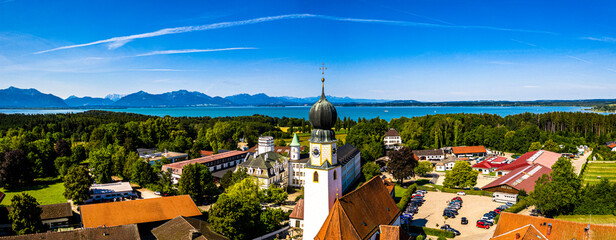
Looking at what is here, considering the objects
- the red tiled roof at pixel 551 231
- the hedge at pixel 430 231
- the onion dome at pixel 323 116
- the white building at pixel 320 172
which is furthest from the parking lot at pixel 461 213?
the onion dome at pixel 323 116

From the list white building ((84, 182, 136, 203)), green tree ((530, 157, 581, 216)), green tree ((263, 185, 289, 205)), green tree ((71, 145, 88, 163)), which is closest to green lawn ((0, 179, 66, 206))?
white building ((84, 182, 136, 203))

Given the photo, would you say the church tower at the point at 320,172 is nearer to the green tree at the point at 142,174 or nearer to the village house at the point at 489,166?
the green tree at the point at 142,174

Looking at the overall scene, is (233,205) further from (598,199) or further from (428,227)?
(598,199)

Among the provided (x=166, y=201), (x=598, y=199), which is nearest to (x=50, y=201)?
(x=166, y=201)

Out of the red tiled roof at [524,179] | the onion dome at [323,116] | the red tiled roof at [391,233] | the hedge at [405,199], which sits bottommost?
the hedge at [405,199]

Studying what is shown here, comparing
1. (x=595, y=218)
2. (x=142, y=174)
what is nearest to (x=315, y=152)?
(x=595, y=218)

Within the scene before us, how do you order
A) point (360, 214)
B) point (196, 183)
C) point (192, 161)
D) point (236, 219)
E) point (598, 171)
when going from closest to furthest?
point (360, 214) < point (236, 219) < point (196, 183) < point (192, 161) < point (598, 171)

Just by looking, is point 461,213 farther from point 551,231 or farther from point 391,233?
point 391,233

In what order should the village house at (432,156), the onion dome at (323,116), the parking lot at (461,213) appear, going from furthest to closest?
the village house at (432,156) → the parking lot at (461,213) → the onion dome at (323,116)
